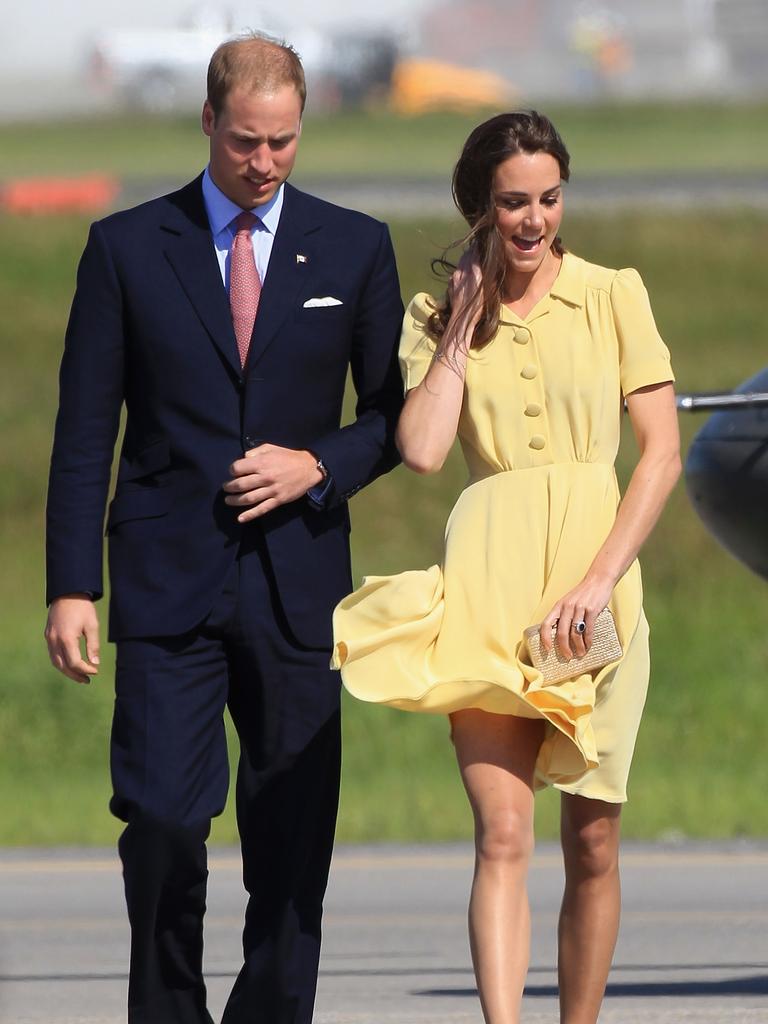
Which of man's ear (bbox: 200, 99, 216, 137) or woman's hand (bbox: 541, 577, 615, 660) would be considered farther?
man's ear (bbox: 200, 99, 216, 137)

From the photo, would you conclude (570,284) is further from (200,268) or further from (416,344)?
(200,268)

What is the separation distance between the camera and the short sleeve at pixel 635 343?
15.6 feet

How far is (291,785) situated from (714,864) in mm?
4351

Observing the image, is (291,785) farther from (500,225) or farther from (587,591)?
(500,225)

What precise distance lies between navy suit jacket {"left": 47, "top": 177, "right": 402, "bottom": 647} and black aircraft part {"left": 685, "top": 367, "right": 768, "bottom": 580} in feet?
5.98

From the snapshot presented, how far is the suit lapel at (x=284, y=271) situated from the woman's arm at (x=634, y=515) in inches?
28.5

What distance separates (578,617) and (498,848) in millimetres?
484

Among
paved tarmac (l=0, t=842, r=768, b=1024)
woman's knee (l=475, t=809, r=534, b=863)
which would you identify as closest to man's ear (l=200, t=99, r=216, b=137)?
woman's knee (l=475, t=809, r=534, b=863)

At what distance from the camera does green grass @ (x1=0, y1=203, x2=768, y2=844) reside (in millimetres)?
10711

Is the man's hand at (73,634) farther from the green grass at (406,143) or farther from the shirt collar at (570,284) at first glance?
the green grass at (406,143)

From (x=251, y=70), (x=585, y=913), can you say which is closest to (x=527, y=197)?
(x=251, y=70)

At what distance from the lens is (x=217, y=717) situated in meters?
4.85

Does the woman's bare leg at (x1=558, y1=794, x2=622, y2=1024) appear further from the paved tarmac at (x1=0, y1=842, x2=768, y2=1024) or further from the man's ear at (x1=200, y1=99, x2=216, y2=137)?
the man's ear at (x1=200, y1=99, x2=216, y2=137)

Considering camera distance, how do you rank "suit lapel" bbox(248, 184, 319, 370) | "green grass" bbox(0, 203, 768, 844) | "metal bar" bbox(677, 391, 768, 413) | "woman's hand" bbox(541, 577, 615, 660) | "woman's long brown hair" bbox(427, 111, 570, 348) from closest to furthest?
1. "woman's hand" bbox(541, 577, 615, 660)
2. "woman's long brown hair" bbox(427, 111, 570, 348)
3. "suit lapel" bbox(248, 184, 319, 370)
4. "metal bar" bbox(677, 391, 768, 413)
5. "green grass" bbox(0, 203, 768, 844)
